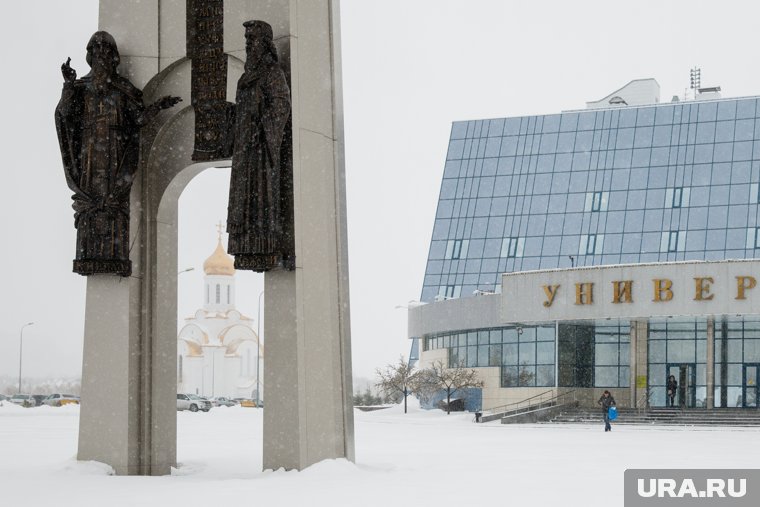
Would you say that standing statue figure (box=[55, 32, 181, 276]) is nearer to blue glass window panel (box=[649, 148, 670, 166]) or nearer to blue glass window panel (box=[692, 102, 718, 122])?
blue glass window panel (box=[649, 148, 670, 166])

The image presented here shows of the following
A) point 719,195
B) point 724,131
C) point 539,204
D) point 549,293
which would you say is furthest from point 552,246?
point 549,293

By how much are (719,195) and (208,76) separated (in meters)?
61.6

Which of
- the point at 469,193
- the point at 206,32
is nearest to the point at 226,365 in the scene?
the point at 469,193

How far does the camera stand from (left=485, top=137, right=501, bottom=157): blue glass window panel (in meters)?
81.9

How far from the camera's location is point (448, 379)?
55.5 meters

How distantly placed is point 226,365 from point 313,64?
311 ft

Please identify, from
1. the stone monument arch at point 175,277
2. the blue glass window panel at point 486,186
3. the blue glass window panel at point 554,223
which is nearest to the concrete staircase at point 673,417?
the stone monument arch at point 175,277

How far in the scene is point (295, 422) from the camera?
1666 cm

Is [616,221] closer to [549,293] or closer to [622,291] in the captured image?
[549,293]

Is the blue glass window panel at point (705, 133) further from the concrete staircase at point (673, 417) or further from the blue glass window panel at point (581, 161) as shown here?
the concrete staircase at point (673, 417)

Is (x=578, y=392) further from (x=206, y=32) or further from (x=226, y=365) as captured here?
(x=226, y=365)

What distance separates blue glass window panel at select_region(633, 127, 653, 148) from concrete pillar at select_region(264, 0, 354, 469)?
62.8 meters

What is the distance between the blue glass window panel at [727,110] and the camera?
76.8 meters

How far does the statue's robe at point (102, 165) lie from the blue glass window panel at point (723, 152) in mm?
62928
